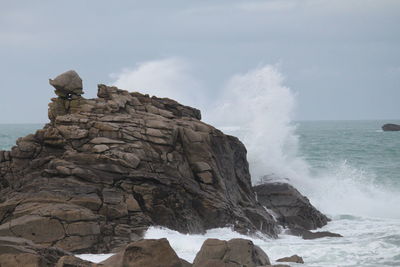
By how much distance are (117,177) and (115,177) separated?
0.06 metres

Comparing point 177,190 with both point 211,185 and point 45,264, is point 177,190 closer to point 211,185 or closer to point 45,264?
point 211,185

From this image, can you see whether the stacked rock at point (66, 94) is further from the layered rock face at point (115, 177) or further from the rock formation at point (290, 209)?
the rock formation at point (290, 209)

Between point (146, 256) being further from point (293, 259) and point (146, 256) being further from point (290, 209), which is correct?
point (290, 209)

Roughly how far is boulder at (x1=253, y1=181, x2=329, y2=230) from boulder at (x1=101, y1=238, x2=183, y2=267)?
1131 cm

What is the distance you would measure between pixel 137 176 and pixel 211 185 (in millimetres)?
3036

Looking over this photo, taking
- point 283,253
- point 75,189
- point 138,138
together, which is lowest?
point 283,253

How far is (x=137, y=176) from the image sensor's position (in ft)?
56.4

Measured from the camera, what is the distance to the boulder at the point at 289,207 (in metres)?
22.0

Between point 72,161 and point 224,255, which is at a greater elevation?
point 72,161

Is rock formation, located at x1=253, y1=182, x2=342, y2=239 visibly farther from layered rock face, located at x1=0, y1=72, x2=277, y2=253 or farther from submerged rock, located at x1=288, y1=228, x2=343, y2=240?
layered rock face, located at x1=0, y1=72, x2=277, y2=253

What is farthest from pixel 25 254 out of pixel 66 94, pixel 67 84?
pixel 66 94

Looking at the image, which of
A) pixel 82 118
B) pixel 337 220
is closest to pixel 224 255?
pixel 82 118

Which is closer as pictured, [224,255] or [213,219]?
[224,255]

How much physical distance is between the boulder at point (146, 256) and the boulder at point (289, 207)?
37.1ft
